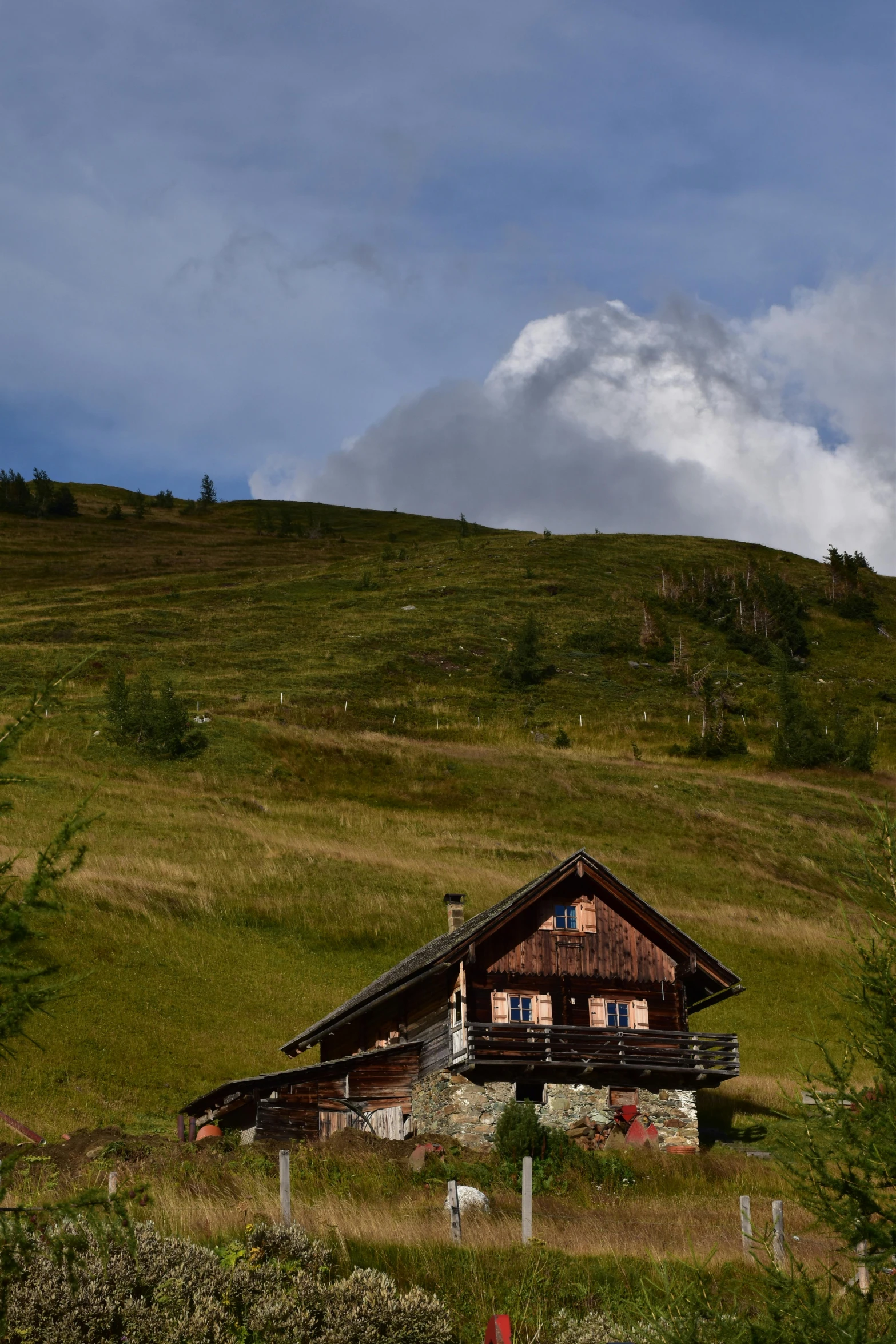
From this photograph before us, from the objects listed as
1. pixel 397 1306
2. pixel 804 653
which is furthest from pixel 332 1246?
pixel 804 653

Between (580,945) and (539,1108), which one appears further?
(580,945)

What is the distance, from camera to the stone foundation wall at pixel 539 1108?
2589 centimetres

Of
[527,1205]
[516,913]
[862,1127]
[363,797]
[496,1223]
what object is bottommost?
[496,1223]

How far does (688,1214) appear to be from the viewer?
18.1 metres

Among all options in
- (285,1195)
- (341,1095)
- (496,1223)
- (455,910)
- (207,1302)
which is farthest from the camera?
(455,910)

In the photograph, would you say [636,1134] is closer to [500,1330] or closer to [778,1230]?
[778,1230]

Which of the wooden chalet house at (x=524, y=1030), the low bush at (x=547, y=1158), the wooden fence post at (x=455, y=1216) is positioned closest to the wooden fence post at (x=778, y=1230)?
the wooden fence post at (x=455, y=1216)

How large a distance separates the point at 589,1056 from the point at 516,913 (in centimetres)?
374

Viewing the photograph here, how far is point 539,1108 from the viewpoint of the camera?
2652 cm

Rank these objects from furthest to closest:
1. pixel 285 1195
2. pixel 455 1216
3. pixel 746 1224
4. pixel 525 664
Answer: pixel 525 664
pixel 746 1224
pixel 455 1216
pixel 285 1195

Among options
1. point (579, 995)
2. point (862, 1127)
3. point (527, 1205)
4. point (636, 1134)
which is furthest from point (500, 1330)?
point (579, 995)

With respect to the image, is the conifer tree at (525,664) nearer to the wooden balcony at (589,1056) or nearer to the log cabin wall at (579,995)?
the log cabin wall at (579,995)

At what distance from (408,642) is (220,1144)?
80535mm

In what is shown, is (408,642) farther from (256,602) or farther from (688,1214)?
(688,1214)
